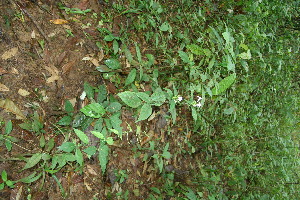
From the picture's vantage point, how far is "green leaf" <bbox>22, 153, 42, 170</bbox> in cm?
194

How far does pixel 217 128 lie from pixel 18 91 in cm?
267

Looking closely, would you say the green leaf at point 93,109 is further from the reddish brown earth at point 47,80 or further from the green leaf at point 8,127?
the green leaf at point 8,127

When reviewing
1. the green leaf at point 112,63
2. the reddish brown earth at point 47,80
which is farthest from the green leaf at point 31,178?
the green leaf at point 112,63

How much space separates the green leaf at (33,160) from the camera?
194 centimetres

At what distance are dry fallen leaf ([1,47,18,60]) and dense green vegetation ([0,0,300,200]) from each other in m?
0.55

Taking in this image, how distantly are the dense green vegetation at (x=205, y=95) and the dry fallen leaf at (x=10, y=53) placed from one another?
0.55m

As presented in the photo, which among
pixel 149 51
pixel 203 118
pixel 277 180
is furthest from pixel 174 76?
pixel 277 180

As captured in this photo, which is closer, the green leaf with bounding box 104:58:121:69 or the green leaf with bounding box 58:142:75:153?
the green leaf with bounding box 58:142:75:153

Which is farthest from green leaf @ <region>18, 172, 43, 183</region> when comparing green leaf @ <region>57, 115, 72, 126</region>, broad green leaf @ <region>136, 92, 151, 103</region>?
broad green leaf @ <region>136, 92, 151, 103</region>

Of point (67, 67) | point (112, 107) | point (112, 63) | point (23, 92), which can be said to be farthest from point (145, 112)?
point (23, 92)

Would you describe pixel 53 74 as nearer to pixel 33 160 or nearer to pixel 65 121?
pixel 65 121

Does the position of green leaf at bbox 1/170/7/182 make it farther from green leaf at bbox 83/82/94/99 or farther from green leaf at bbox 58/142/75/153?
green leaf at bbox 83/82/94/99

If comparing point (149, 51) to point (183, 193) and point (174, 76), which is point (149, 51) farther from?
point (183, 193)

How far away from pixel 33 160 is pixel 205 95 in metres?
2.08
